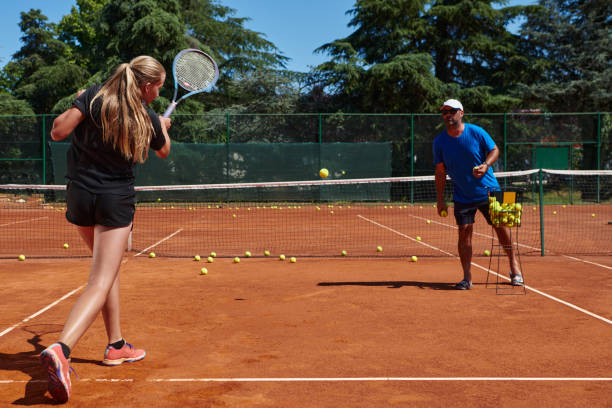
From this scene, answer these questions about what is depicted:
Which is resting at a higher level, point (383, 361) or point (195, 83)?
point (195, 83)

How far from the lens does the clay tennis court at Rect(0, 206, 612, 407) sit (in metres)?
2.92

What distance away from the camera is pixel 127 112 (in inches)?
111

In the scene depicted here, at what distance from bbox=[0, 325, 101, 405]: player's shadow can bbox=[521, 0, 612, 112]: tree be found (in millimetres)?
23195

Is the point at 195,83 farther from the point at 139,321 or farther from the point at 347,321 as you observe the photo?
the point at 347,321

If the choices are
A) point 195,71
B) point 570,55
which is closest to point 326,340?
point 195,71

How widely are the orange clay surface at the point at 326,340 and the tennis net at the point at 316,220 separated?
4.42 feet

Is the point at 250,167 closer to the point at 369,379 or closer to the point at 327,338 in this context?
the point at 327,338

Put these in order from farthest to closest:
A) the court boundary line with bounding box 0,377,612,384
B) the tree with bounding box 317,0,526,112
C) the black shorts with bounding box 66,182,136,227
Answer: the tree with bounding box 317,0,526,112
the court boundary line with bounding box 0,377,612,384
the black shorts with bounding box 66,182,136,227

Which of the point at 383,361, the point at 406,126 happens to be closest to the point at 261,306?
the point at 383,361

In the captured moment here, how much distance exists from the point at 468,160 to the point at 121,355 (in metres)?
3.54

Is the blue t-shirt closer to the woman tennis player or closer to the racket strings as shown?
the racket strings

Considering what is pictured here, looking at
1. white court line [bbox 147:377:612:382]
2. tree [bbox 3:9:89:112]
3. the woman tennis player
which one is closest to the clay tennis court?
white court line [bbox 147:377:612:382]

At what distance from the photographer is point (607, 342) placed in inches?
149

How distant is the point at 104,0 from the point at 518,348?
128 feet
